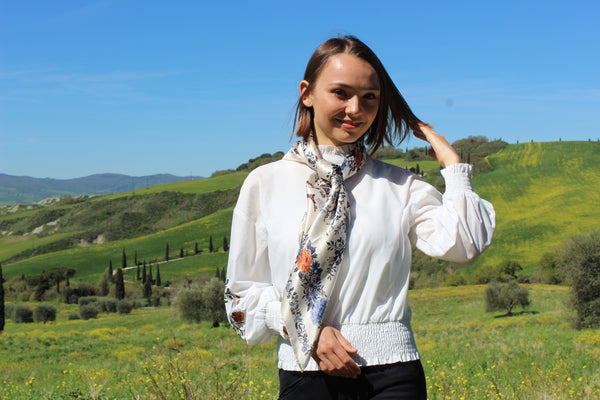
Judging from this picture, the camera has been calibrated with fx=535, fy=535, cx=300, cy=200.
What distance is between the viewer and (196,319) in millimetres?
32562

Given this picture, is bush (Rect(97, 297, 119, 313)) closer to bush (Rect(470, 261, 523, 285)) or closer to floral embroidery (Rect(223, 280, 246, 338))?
bush (Rect(470, 261, 523, 285))

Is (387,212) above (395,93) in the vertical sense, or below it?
below

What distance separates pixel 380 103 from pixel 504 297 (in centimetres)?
3550

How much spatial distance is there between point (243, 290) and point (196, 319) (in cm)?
3180

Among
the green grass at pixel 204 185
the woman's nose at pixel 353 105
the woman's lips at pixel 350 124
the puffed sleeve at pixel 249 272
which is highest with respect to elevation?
the green grass at pixel 204 185

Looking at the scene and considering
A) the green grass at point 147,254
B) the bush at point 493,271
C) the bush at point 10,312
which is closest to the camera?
the bush at point 10,312

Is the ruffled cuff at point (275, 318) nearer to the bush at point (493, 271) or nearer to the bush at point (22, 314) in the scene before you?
the bush at point (22, 314)

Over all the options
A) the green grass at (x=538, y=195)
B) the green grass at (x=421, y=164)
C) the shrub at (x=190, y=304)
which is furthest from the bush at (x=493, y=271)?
the green grass at (x=421, y=164)

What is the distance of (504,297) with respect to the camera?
3462 centimetres

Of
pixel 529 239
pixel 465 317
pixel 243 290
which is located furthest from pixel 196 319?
pixel 529 239

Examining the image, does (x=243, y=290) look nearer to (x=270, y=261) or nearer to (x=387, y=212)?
(x=270, y=261)

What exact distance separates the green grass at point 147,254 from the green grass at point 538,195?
41.4 meters

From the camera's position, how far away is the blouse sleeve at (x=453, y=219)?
1.92m

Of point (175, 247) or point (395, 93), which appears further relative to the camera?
point (175, 247)
